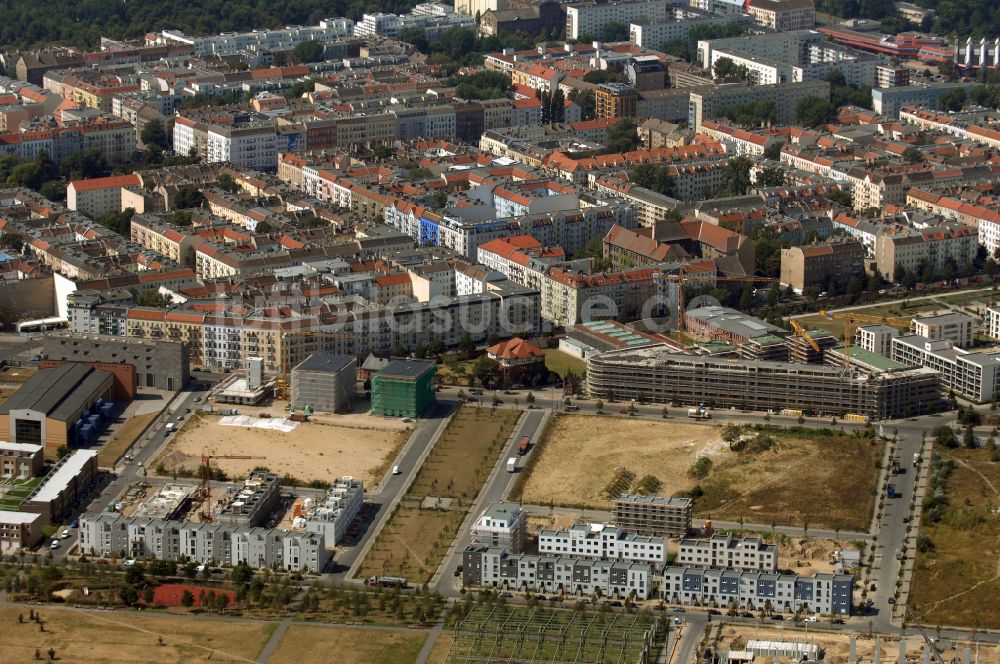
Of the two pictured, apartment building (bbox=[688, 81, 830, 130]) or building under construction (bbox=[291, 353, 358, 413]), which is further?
apartment building (bbox=[688, 81, 830, 130])

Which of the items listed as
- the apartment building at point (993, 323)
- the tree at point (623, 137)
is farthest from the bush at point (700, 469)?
the tree at point (623, 137)

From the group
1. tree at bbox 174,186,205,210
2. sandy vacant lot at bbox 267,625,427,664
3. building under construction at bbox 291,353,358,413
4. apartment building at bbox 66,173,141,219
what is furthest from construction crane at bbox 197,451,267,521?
apartment building at bbox 66,173,141,219

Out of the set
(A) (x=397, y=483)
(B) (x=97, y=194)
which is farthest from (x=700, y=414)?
(B) (x=97, y=194)

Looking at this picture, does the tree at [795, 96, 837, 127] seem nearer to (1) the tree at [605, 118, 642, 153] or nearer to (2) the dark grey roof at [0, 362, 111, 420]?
(1) the tree at [605, 118, 642, 153]

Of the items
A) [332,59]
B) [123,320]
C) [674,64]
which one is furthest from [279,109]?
[123,320]

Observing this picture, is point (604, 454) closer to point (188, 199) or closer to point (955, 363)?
point (955, 363)

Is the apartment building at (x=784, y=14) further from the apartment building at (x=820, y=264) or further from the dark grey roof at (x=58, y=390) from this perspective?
the dark grey roof at (x=58, y=390)
